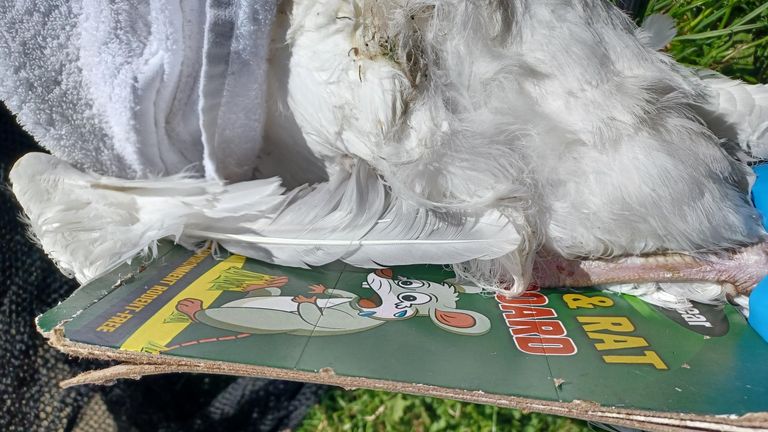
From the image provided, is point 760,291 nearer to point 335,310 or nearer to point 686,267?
point 686,267

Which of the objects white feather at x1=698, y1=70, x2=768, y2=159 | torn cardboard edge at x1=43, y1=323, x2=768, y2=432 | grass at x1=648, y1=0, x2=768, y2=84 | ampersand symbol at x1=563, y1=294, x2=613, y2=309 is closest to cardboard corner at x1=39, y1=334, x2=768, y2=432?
torn cardboard edge at x1=43, y1=323, x2=768, y2=432

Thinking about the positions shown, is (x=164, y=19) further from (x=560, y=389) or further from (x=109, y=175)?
(x=560, y=389)

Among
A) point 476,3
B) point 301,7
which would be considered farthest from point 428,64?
point 301,7

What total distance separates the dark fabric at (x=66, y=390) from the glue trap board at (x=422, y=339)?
67 cm

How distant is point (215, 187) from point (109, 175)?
0.20 meters

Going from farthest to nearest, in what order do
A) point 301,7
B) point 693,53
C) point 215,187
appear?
1. point 693,53
2. point 215,187
3. point 301,7

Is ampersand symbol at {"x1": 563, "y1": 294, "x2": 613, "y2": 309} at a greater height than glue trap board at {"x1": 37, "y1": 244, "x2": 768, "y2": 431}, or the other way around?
glue trap board at {"x1": 37, "y1": 244, "x2": 768, "y2": 431}

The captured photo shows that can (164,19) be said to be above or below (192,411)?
above

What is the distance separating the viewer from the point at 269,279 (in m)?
1.10

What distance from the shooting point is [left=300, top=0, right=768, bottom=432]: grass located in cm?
149

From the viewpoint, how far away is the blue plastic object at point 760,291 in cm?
99

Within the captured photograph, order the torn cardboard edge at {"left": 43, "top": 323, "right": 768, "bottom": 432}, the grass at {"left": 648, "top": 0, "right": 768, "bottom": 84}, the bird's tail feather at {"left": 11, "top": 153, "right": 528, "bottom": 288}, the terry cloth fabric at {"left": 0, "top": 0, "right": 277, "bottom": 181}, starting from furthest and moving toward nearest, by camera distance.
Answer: the grass at {"left": 648, "top": 0, "right": 768, "bottom": 84} < the bird's tail feather at {"left": 11, "top": 153, "right": 528, "bottom": 288} < the terry cloth fabric at {"left": 0, "top": 0, "right": 277, "bottom": 181} < the torn cardboard edge at {"left": 43, "top": 323, "right": 768, "bottom": 432}

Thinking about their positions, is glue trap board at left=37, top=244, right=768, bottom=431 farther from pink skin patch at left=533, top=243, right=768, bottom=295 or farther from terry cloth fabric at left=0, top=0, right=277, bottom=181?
terry cloth fabric at left=0, top=0, right=277, bottom=181

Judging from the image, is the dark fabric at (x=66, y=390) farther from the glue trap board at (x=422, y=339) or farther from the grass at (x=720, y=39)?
the grass at (x=720, y=39)
